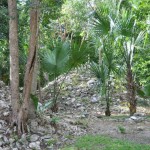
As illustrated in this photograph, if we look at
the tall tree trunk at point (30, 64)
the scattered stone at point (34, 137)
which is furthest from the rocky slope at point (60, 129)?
the tall tree trunk at point (30, 64)

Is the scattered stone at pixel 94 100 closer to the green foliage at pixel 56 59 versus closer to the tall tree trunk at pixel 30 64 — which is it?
the green foliage at pixel 56 59

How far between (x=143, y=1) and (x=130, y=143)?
124 inches

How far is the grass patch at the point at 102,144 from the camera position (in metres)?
6.35

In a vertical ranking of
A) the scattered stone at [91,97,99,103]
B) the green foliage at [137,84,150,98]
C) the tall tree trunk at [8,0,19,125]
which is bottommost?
the scattered stone at [91,97,99,103]

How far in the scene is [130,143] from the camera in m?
6.66

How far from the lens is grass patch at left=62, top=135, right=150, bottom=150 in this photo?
6352 millimetres

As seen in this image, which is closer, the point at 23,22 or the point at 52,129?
the point at 52,129

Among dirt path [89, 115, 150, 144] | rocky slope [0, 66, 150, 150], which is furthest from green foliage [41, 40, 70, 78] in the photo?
dirt path [89, 115, 150, 144]

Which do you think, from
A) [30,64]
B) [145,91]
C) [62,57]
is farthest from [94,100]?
[30,64]

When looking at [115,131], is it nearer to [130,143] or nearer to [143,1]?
[130,143]

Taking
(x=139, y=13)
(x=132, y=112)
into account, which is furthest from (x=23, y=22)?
(x=132, y=112)

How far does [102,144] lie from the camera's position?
262 inches

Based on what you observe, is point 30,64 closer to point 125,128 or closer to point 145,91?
point 125,128

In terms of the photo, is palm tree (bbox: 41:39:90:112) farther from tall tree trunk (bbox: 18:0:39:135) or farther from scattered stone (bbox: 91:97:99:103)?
scattered stone (bbox: 91:97:99:103)
